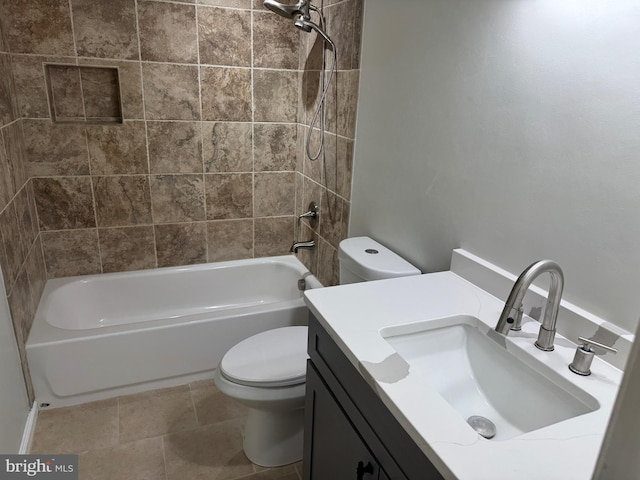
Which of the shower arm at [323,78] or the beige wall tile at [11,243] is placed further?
the shower arm at [323,78]

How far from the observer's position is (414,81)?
159cm

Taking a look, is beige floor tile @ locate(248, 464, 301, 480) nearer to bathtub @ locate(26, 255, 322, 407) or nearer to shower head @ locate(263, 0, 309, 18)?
bathtub @ locate(26, 255, 322, 407)

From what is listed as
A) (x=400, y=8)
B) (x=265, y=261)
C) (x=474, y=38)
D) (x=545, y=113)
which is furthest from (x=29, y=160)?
(x=545, y=113)

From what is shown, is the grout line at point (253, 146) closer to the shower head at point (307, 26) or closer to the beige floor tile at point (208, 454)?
the shower head at point (307, 26)

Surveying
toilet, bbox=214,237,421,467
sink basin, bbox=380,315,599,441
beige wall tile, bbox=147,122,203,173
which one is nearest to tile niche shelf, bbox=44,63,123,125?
beige wall tile, bbox=147,122,203,173

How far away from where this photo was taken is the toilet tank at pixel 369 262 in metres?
1.58

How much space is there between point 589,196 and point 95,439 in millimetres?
2013

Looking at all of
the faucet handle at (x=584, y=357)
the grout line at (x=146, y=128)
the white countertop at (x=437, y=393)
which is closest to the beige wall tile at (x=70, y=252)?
the grout line at (x=146, y=128)

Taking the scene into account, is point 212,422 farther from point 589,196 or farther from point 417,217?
point 589,196

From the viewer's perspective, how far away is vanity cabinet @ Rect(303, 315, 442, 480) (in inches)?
34.6

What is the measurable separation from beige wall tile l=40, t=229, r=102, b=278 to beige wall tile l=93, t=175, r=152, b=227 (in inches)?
5.0

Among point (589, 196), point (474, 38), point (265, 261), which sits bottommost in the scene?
point (265, 261)

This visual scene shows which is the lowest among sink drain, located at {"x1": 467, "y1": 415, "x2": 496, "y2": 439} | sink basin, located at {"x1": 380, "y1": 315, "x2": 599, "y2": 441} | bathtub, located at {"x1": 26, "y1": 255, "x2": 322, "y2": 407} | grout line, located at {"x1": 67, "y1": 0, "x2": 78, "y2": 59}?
bathtub, located at {"x1": 26, "y1": 255, "x2": 322, "y2": 407}

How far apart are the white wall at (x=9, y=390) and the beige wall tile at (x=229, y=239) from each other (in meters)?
1.19
